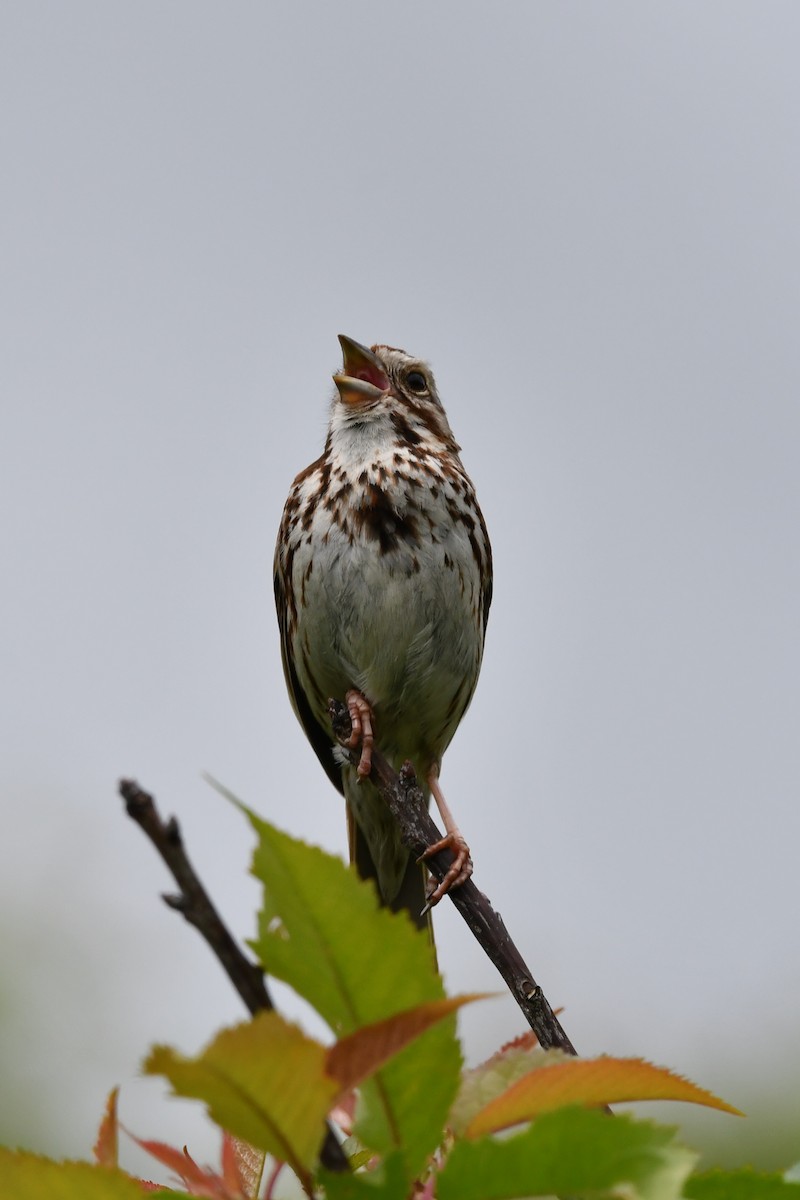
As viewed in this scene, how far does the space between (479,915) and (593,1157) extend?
63.3 inches

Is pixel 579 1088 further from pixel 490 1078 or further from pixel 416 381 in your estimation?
pixel 416 381

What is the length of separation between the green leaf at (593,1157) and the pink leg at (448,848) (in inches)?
69.3

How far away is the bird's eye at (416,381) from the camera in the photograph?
21.4 feet

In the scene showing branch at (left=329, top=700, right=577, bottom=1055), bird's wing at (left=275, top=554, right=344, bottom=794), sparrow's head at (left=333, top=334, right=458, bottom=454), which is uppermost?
sparrow's head at (left=333, top=334, right=458, bottom=454)

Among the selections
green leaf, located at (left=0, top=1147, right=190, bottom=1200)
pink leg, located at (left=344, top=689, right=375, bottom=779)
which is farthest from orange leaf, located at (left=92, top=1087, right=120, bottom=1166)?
pink leg, located at (left=344, top=689, right=375, bottom=779)

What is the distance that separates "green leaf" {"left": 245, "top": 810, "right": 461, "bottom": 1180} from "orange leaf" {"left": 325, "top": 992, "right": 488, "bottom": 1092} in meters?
0.05

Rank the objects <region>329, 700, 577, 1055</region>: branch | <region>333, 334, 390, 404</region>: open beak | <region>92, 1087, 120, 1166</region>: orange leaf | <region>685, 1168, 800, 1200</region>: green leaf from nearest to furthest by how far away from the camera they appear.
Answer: <region>685, 1168, 800, 1200</region>: green leaf, <region>92, 1087, 120, 1166</region>: orange leaf, <region>329, 700, 577, 1055</region>: branch, <region>333, 334, 390, 404</region>: open beak

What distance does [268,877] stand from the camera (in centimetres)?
99

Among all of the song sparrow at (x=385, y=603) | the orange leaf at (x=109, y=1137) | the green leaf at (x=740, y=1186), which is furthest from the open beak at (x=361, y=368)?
the green leaf at (x=740, y=1186)

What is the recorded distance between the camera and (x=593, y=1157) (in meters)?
0.95

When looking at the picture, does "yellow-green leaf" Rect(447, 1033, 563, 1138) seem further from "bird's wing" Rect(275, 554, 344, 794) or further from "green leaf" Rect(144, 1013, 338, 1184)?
"bird's wing" Rect(275, 554, 344, 794)

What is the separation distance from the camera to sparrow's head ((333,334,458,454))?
6133 millimetres

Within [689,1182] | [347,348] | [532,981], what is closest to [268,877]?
[689,1182]

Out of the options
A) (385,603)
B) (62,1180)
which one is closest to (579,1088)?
(62,1180)
